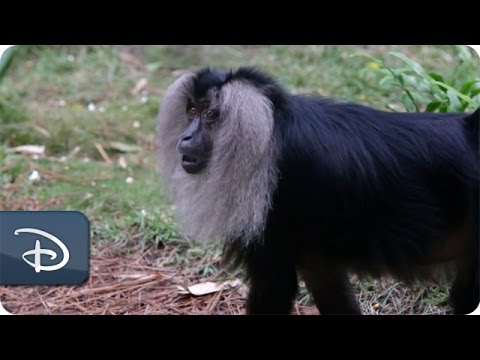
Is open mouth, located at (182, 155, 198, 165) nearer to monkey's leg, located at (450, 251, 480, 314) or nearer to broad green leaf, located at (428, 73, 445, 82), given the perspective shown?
monkey's leg, located at (450, 251, 480, 314)

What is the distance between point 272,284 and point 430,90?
6.12 feet

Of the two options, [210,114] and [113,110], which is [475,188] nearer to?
[210,114]

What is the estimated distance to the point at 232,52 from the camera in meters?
8.17

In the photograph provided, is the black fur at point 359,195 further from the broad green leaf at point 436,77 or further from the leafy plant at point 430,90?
the broad green leaf at point 436,77

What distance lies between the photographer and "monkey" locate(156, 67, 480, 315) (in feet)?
13.1

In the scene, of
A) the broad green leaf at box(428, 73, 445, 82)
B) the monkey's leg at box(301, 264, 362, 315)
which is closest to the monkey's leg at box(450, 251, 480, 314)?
the monkey's leg at box(301, 264, 362, 315)

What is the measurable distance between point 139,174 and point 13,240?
8.55 ft

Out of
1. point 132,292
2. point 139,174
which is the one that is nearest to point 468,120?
point 132,292

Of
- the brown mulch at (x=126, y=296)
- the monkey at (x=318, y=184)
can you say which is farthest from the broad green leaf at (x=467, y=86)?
the brown mulch at (x=126, y=296)

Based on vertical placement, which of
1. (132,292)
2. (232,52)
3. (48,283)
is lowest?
(132,292)

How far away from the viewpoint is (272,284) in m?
4.09

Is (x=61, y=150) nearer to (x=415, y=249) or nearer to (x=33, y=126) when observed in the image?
(x=33, y=126)

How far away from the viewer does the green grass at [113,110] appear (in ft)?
19.2

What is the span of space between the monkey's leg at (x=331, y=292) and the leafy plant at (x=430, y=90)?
125 cm
